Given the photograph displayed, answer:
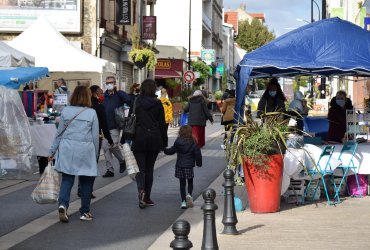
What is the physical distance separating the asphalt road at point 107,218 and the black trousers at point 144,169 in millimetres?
325

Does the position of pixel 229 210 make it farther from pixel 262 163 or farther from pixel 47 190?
pixel 47 190

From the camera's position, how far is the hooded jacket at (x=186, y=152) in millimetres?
11891

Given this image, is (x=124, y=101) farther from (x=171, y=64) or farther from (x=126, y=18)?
(x=171, y=64)

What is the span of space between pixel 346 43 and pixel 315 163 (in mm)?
2275

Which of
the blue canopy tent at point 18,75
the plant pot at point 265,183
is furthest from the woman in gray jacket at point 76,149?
the blue canopy tent at point 18,75

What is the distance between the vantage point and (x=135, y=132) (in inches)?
475

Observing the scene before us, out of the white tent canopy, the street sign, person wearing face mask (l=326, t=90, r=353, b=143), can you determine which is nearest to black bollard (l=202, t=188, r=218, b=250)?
person wearing face mask (l=326, t=90, r=353, b=143)

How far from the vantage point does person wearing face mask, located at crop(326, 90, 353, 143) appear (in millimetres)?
16359

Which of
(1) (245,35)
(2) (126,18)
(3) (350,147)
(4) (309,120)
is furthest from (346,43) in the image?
(1) (245,35)

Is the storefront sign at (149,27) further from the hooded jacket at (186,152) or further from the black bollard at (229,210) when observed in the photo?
the black bollard at (229,210)

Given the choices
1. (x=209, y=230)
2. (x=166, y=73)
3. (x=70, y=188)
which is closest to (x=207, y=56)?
(x=166, y=73)

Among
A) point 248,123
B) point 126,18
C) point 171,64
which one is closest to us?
point 248,123

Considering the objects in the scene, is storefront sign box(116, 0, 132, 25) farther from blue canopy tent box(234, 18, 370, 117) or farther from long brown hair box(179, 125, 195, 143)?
long brown hair box(179, 125, 195, 143)

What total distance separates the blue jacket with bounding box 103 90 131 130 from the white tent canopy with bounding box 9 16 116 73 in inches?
360
